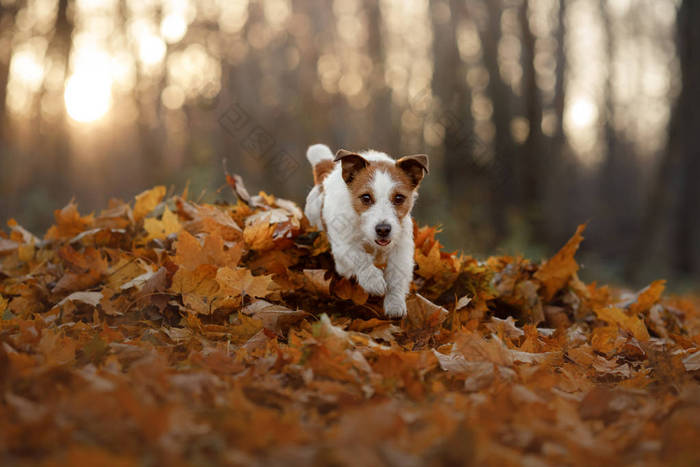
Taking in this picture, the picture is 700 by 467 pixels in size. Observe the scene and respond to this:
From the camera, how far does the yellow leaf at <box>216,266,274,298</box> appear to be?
3.34 m

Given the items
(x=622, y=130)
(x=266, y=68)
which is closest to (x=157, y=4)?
(x=266, y=68)

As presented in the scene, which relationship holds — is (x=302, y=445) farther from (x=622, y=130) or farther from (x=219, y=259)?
(x=622, y=130)

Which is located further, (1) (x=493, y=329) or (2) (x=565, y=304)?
(2) (x=565, y=304)

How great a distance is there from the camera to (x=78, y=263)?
3.91 meters

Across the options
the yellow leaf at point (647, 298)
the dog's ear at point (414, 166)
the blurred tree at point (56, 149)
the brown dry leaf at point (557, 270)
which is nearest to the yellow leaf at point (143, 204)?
the dog's ear at point (414, 166)

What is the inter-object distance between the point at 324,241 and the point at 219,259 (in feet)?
2.89

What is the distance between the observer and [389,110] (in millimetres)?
29453

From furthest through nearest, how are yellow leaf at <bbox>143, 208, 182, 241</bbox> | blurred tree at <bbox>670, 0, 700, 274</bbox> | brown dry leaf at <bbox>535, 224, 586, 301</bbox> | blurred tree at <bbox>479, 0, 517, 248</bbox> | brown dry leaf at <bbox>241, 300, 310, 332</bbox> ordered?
blurred tree at <bbox>479, 0, 517, 248</bbox> → blurred tree at <bbox>670, 0, 700, 274</bbox> → brown dry leaf at <bbox>535, 224, 586, 301</bbox> → yellow leaf at <bbox>143, 208, 182, 241</bbox> → brown dry leaf at <bbox>241, 300, 310, 332</bbox>

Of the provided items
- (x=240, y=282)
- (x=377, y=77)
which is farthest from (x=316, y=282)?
(x=377, y=77)

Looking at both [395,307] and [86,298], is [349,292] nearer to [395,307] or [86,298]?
[395,307]

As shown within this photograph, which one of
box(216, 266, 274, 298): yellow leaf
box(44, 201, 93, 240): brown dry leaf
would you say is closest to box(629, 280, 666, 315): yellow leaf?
box(216, 266, 274, 298): yellow leaf

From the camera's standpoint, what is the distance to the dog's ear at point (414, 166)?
3938mm

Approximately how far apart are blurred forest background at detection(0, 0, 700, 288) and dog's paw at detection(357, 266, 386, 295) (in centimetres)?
519

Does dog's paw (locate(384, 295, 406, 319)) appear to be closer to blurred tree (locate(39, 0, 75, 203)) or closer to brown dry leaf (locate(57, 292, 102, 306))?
brown dry leaf (locate(57, 292, 102, 306))
